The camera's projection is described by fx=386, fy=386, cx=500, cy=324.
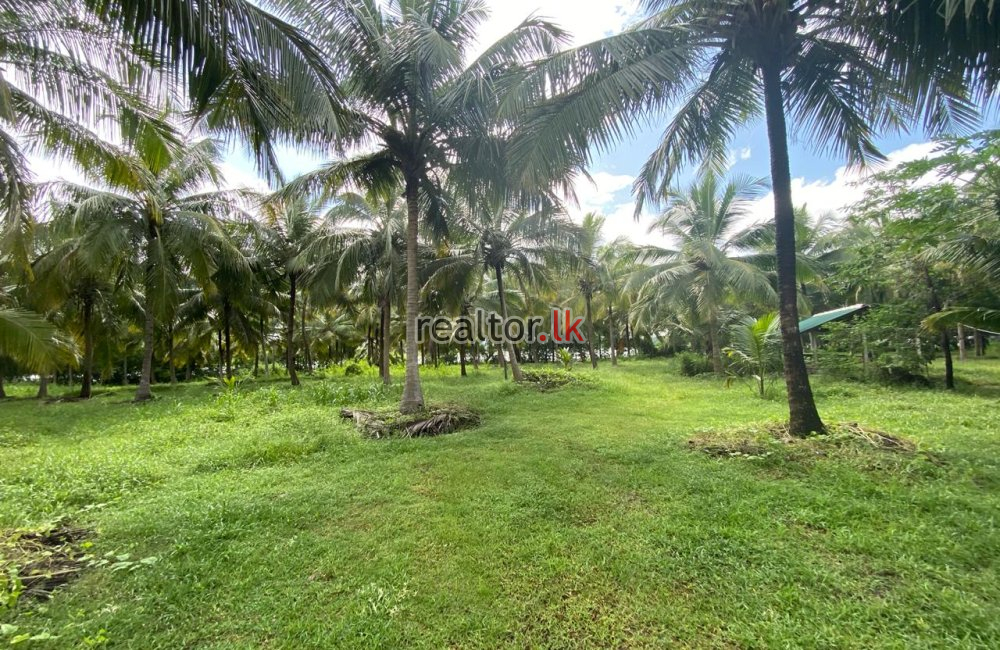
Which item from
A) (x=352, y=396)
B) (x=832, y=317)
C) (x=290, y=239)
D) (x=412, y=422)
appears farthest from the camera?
(x=832, y=317)

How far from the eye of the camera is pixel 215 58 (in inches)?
132

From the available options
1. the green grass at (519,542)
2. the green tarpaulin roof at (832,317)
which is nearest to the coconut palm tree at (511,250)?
the green grass at (519,542)

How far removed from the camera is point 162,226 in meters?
11.0

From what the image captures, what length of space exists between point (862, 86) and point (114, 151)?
10792mm

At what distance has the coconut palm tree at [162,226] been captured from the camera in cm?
958

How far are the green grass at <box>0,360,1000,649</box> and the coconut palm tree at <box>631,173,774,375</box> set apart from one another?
8.73 meters

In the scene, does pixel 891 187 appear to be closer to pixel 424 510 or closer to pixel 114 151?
pixel 424 510

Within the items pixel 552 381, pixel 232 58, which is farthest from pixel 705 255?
pixel 232 58

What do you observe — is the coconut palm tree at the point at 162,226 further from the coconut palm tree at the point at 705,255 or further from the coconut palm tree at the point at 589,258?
the coconut palm tree at the point at 705,255

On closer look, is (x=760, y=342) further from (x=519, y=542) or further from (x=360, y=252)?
(x=360, y=252)

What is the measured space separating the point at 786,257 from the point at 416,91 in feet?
21.1

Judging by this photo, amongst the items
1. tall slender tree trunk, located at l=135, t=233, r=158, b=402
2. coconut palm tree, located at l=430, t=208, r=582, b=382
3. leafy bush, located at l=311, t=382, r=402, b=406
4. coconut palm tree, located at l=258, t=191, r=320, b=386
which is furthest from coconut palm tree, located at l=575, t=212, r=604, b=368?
tall slender tree trunk, located at l=135, t=233, r=158, b=402

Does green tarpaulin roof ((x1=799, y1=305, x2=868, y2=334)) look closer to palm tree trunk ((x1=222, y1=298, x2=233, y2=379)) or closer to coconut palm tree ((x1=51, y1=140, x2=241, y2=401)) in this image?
coconut palm tree ((x1=51, y1=140, x2=241, y2=401))

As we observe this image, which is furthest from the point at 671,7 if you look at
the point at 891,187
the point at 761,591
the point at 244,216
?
the point at 244,216
